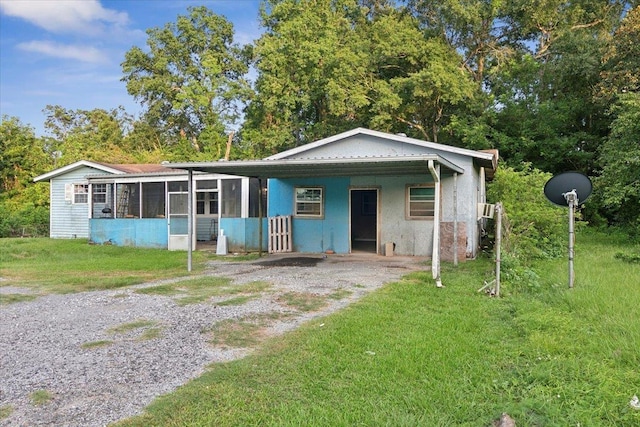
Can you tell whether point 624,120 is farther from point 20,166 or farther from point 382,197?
point 20,166

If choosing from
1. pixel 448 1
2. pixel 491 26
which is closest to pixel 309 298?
pixel 448 1

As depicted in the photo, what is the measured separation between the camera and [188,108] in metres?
30.7

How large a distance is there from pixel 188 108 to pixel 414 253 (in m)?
23.4

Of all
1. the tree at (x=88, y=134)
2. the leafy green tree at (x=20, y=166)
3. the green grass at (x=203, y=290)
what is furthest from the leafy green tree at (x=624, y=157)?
the tree at (x=88, y=134)

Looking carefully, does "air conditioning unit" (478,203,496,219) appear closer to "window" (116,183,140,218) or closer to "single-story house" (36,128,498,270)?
"single-story house" (36,128,498,270)

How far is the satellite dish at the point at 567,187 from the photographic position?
6.50 m

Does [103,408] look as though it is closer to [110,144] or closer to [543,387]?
[543,387]

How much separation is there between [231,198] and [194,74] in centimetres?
1970

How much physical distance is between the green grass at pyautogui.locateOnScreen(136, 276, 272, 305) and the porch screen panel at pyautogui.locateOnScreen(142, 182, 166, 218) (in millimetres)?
7033

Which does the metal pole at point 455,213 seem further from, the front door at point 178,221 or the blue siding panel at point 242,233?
the front door at point 178,221

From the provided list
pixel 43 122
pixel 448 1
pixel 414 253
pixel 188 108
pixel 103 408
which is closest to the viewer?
pixel 103 408

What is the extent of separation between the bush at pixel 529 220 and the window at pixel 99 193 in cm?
1290

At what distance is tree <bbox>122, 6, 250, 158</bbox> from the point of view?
29.2 metres

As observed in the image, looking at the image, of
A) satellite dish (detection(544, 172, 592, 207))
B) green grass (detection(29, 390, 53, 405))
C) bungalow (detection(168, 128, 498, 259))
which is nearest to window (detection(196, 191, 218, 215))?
bungalow (detection(168, 128, 498, 259))
